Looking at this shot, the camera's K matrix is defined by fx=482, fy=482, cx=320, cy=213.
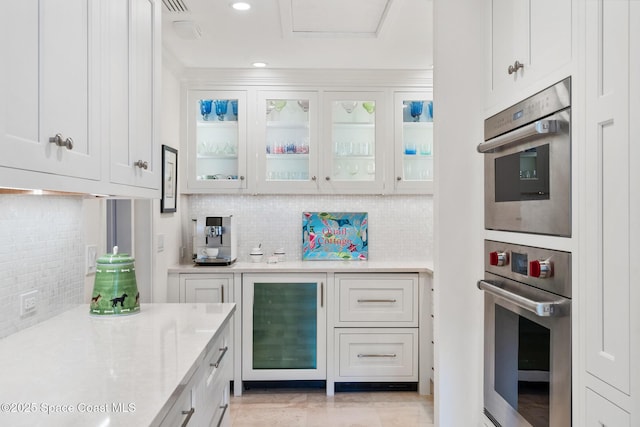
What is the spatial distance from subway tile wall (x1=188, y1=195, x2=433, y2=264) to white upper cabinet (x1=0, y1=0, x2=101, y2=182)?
258 centimetres

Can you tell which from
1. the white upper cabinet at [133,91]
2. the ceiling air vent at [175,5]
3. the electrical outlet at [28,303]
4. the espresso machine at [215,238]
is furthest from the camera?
the espresso machine at [215,238]

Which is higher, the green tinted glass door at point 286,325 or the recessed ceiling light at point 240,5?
the recessed ceiling light at point 240,5

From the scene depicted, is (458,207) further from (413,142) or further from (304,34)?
(413,142)

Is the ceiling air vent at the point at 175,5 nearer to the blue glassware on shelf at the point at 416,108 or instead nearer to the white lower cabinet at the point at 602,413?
the blue glassware on shelf at the point at 416,108

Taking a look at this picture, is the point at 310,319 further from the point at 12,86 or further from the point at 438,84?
the point at 12,86

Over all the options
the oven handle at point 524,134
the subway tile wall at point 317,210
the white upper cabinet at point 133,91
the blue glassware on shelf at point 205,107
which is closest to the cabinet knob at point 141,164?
the white upper cabinet at point 133,91

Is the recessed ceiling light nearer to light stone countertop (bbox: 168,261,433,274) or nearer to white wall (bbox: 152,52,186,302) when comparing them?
white wall (bbox: 152,52,186,302)

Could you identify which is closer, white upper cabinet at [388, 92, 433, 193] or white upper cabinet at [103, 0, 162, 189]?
white upper cabinet at [103, 0, 162, 189]

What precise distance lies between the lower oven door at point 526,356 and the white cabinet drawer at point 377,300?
1404mm

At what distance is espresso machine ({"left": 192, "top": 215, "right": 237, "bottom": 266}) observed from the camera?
142 inches

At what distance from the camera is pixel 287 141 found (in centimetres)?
385

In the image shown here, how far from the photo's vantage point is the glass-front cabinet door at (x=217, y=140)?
379cm

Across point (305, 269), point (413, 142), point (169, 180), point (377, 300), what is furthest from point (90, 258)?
point (413, 142)

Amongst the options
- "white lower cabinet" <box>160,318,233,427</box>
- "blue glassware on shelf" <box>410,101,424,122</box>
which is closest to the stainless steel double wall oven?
"white lower cabinet" <box>160,318,233,427</box>
